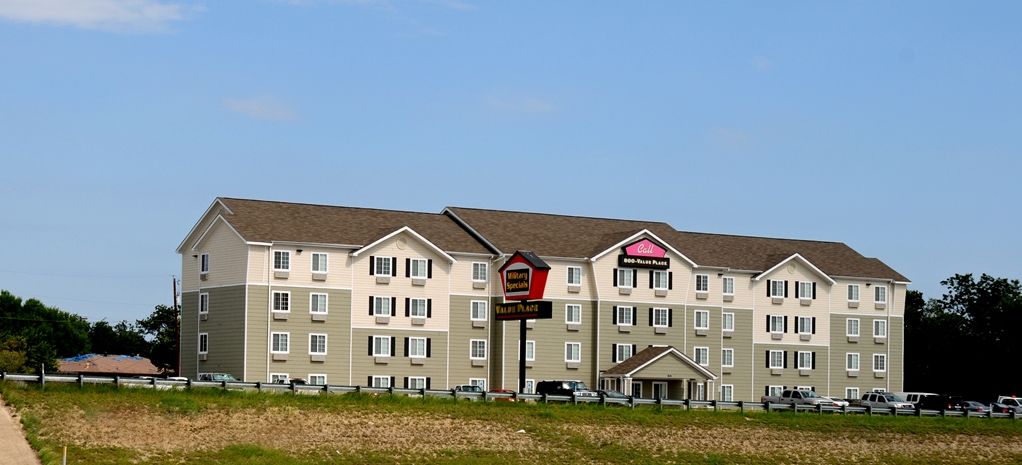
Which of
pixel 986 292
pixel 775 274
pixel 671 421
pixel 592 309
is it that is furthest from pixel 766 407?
pixel 986 292

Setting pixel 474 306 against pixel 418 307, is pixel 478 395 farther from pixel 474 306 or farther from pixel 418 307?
pixel 474 306

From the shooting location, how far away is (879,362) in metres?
110

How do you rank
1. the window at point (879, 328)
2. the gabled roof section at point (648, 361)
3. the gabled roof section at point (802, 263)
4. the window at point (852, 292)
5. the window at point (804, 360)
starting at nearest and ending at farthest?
1. the gabled roof section at point (648, 361)
2. the gabled roof section at point (802, 263)
3. the window at point (804, 360)
4. the window at point (852, 292)
5. the window at point (879, 328)

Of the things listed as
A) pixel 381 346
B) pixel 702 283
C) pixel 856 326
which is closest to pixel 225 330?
pixel 381 346

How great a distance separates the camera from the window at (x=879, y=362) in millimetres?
109875

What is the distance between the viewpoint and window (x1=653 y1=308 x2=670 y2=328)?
10031 cm

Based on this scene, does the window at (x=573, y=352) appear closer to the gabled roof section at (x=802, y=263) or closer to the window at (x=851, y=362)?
the gabled roof section at (x=802, y=263)

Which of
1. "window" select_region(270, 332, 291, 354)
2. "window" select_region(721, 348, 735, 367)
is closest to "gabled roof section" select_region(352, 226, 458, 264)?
"window" select_region(270, 332, 291, 354)

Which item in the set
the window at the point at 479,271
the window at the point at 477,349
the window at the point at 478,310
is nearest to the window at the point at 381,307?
the window at the point at 478,310

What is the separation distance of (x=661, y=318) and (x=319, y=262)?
24217mm

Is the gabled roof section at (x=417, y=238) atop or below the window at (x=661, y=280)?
atop

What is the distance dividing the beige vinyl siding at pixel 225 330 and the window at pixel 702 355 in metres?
31.8

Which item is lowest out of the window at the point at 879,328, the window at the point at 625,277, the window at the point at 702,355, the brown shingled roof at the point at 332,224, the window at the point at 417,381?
the window at the point at 417,381

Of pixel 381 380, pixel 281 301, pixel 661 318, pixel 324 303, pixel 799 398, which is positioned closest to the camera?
pixel 281 301
